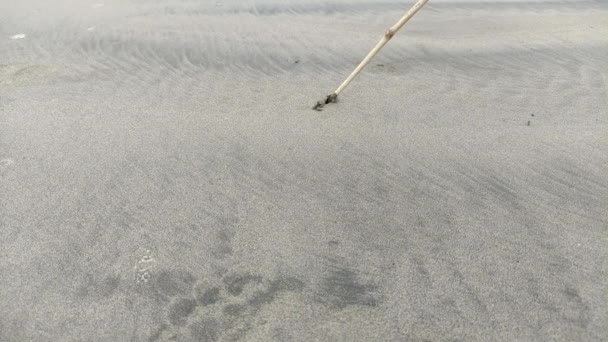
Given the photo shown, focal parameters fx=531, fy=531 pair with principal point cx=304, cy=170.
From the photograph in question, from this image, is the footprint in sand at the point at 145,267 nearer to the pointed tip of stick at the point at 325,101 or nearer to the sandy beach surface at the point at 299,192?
the sandy beach surface at the point at 299,192

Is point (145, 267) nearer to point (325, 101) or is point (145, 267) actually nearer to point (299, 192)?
point (299, 192)

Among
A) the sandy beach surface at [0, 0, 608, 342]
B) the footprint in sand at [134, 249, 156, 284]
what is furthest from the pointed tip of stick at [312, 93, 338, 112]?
the footprint in sand at [134, 249, 156, 284]

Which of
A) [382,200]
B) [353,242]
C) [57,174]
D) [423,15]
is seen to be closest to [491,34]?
[423,15]

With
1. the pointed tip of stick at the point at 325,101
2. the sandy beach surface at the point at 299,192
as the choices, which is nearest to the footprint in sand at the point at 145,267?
the sandy beach surface at the point at 299,192

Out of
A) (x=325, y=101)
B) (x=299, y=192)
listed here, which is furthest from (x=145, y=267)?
(x=325, y=101)

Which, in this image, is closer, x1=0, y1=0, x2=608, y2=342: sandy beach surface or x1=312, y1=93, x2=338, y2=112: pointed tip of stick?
x1=0, y1=0, x2=608, y2=342: sandy beach surface

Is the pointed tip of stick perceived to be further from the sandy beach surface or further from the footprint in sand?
the footprint in sand

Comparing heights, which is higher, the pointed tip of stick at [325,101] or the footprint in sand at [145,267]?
the pointed tip of stick at [325,101]

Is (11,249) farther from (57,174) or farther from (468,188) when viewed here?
(468,188)
